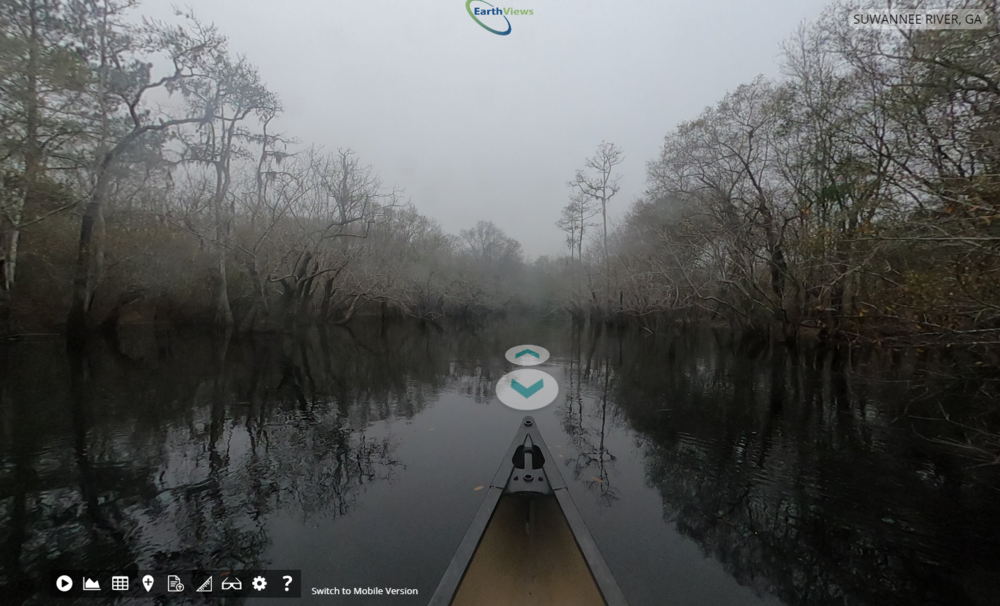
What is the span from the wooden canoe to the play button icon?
7.88ft

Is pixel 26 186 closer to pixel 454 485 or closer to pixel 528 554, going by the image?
pixel 454 485

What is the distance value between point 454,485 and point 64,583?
2.75m

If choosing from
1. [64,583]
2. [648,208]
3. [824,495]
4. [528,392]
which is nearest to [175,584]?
[64,583]

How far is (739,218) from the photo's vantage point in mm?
13773

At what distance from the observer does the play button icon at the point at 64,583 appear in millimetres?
2376

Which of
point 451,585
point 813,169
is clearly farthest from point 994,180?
point 813,169

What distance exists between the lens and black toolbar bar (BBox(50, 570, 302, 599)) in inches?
93.6

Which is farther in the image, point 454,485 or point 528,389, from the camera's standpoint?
point 528,389

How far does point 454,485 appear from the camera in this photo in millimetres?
4012

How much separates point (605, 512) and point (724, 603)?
1.20 meters

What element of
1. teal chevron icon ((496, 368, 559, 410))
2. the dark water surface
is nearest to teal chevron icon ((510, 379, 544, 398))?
teal chevron icon ((496, 368, 559, 410))

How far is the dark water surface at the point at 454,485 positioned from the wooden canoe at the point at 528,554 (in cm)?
48

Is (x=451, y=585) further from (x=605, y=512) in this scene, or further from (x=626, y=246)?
(x=626, y=246)

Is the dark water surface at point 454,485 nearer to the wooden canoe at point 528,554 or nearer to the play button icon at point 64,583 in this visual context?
the play button icon at point 64,583
